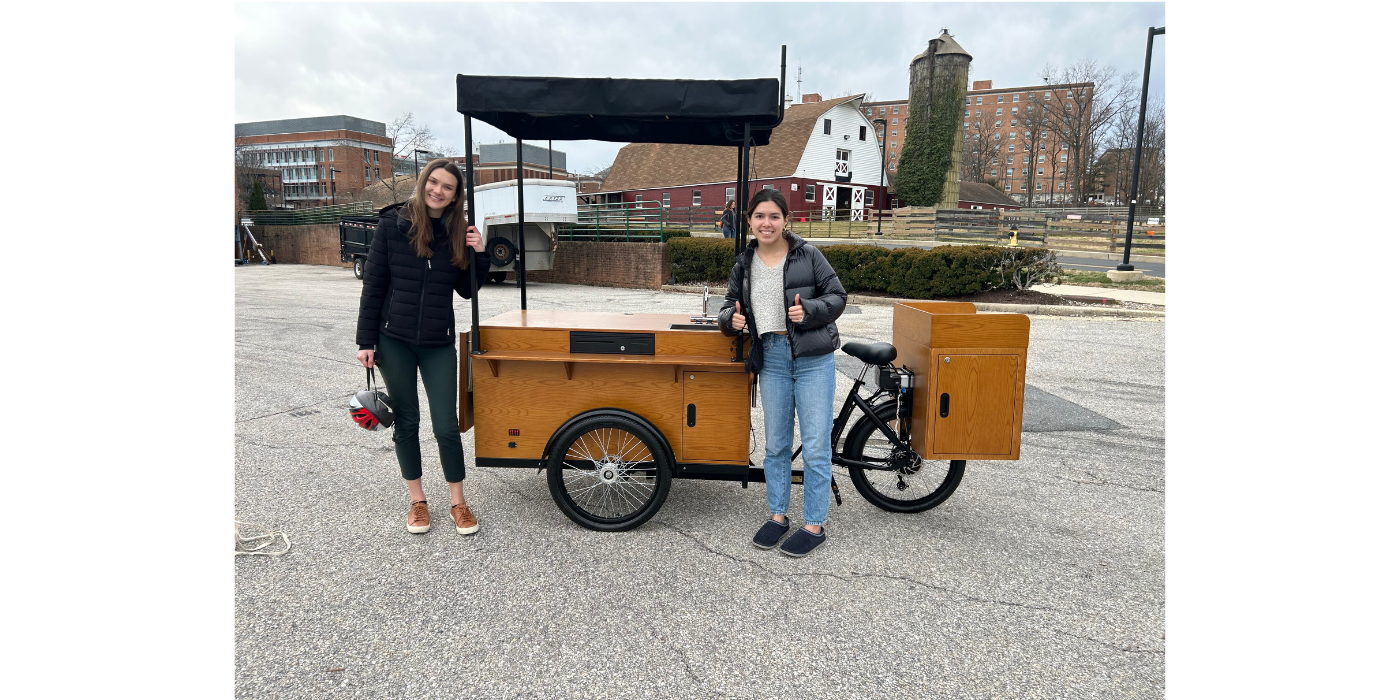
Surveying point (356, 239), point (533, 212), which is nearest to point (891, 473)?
point (533, 212)

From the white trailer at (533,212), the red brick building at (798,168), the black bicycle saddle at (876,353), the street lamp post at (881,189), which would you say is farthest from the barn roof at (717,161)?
the black bicycle saddle at (876,353)

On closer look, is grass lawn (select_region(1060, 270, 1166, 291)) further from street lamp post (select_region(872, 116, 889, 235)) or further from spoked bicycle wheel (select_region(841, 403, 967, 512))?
spoked bicycle wheel (select_region(841, 403, 967, 512))

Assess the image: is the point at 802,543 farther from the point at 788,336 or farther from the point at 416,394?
the point at 416,394

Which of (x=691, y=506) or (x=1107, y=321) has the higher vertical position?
(x=1107, y=321)

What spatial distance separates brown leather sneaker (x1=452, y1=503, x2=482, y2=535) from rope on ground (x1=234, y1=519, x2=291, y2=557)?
2.69ft

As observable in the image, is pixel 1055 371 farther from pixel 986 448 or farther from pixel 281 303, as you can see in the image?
pixel 281 303

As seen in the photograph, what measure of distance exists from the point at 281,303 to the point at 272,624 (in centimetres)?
1439

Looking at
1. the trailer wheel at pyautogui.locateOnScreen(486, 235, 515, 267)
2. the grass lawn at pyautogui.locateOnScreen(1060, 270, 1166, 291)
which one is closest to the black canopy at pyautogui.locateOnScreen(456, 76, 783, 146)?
the trailer wheel at pyautogui.locateOnScreen(486, 235, 515, 267)

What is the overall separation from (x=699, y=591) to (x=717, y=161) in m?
39.1

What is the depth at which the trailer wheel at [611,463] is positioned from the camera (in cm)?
365

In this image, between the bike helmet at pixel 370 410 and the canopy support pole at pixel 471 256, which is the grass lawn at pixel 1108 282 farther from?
the bike helmet at pixel 370 410

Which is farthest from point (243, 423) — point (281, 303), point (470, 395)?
point (281, 303)

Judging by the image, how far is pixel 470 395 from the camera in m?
3.89

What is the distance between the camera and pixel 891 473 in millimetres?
4152
